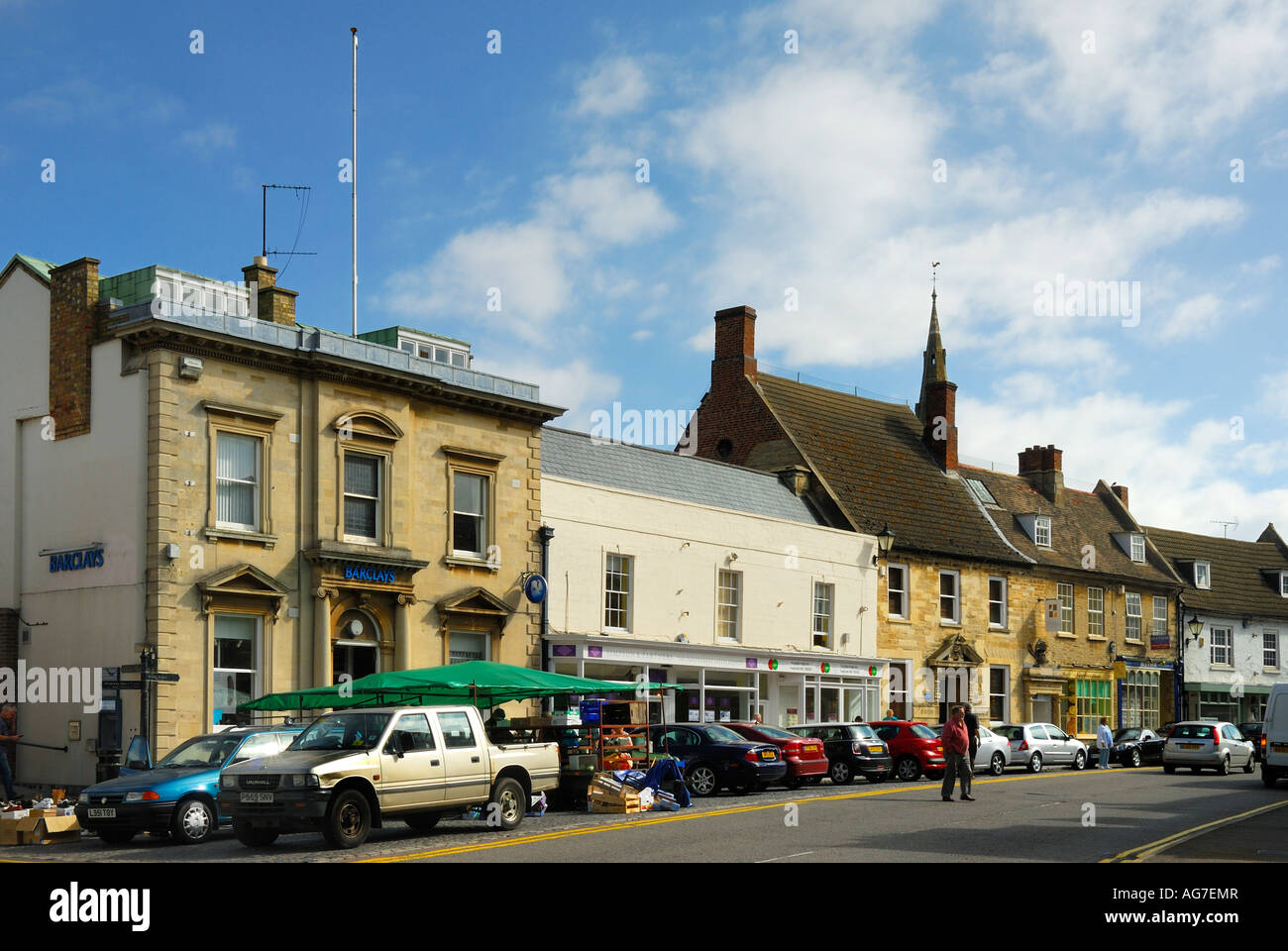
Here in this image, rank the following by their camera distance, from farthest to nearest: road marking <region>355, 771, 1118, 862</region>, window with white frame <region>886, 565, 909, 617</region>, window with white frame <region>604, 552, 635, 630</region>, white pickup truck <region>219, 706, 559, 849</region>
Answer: window with white frame <region>886, 565, 909, 617</region> → window with white frame <region>604, 552, 635, 630</region> → white pickup truck <region>219, 706, 559, 849</region> → road marking <region>355, 771, 1118, 862</region>

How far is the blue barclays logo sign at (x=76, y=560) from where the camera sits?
2714 cm

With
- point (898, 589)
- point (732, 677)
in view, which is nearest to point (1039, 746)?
point (898, 589)

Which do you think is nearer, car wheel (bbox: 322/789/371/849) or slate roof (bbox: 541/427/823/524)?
car wheel (bbox: 322/789/371/849)

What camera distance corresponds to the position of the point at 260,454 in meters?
28.2

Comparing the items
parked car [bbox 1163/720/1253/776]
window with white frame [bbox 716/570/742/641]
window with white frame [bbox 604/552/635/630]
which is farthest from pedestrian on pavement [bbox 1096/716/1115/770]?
window with white frame [bbox 604/552/635/630]

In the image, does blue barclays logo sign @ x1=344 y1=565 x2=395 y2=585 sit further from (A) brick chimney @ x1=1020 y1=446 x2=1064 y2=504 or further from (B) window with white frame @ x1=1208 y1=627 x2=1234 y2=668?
(B) window with white frame @ x1=1208 y1=627 x2=1234 y2=668

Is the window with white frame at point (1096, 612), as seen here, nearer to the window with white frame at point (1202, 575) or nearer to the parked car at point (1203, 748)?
the window with white frame at point (1202, 575)

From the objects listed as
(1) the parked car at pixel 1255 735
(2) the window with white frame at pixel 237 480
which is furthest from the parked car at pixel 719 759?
(1) the parked car at pixel 1255 735

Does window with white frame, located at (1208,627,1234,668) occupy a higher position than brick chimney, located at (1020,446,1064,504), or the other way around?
brick chimney, located at (1020,446,1064,504)

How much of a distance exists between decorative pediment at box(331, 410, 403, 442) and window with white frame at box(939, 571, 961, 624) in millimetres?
22967

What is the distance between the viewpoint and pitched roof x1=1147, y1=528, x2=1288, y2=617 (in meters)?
61.6

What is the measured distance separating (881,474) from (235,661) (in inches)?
1049

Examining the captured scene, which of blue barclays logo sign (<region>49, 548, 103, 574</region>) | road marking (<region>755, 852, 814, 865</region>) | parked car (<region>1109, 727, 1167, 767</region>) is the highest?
blue barclays logo sign (<region>49, 548, 103, 574</region>)

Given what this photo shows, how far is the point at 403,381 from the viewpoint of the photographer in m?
30.4
